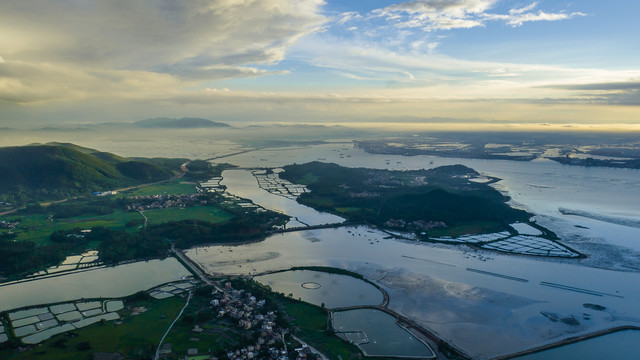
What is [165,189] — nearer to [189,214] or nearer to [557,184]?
[189,214]

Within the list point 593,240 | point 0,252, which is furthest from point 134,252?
point 593,240

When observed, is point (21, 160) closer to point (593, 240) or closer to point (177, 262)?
point (177, 262)

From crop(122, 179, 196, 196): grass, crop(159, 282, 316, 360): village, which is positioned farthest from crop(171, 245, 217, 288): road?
crop(122, 179, 196, 196): grass

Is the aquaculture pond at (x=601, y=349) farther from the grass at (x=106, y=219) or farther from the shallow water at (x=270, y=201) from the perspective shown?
the grass at (x=106, y=219)

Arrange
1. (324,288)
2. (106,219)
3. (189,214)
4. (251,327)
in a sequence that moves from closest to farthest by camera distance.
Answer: (251,327)
(324,288)
(106,219)
(189,214)

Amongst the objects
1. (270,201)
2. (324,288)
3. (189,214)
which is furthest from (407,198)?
(189,214)

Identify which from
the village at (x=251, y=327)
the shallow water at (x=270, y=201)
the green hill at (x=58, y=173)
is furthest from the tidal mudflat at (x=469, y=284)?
the green hill at (x=58, y=173)

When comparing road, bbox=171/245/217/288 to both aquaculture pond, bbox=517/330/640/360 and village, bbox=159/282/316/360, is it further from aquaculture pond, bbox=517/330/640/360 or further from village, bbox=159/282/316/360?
aquaculture pond, bbox=517/330/640/360
